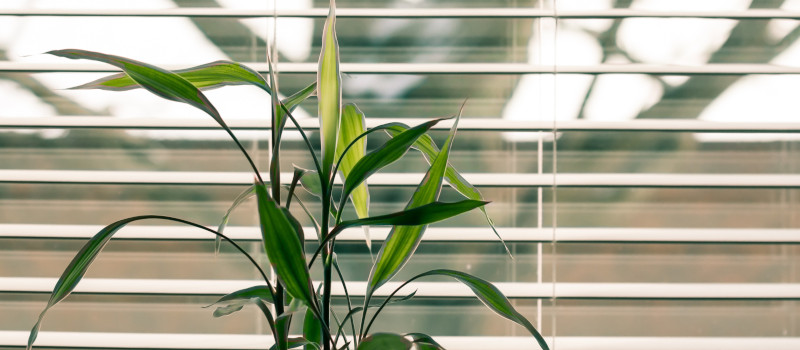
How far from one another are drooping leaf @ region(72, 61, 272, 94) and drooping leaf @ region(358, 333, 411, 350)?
435 millimetres

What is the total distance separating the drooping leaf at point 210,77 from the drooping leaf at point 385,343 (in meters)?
0.43

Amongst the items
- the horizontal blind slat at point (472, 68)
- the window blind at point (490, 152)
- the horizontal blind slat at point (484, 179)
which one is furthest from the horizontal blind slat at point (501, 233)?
the horizontal blind slat at point (472, 68)

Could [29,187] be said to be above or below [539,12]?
below

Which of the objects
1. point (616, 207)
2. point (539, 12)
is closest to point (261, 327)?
point (616, 207)

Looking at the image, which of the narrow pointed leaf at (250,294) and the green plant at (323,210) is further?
the narrow pointed leaf at (250,294)

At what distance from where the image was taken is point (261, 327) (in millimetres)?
1619

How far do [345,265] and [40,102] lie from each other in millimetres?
961

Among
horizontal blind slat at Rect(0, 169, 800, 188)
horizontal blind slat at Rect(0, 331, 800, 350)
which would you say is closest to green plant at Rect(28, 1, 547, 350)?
horizontal blind slat at Rect(0, 169, 800, 188)

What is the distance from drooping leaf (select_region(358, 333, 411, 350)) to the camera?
0.86 m

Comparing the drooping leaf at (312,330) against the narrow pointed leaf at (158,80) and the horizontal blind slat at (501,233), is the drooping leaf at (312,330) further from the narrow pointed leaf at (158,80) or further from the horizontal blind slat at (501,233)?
the horizontal blind slat at (501,233)

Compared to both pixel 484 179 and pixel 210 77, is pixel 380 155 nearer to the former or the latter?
pixel 210 77

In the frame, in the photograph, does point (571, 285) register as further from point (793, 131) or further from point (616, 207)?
point (793, 131)

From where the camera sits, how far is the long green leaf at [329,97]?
94 cm

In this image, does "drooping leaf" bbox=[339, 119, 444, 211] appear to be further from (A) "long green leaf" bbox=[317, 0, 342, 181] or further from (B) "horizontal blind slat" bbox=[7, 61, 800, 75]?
(B) "horizontal blind slat" bbox=[7, 61, 800, 75]
